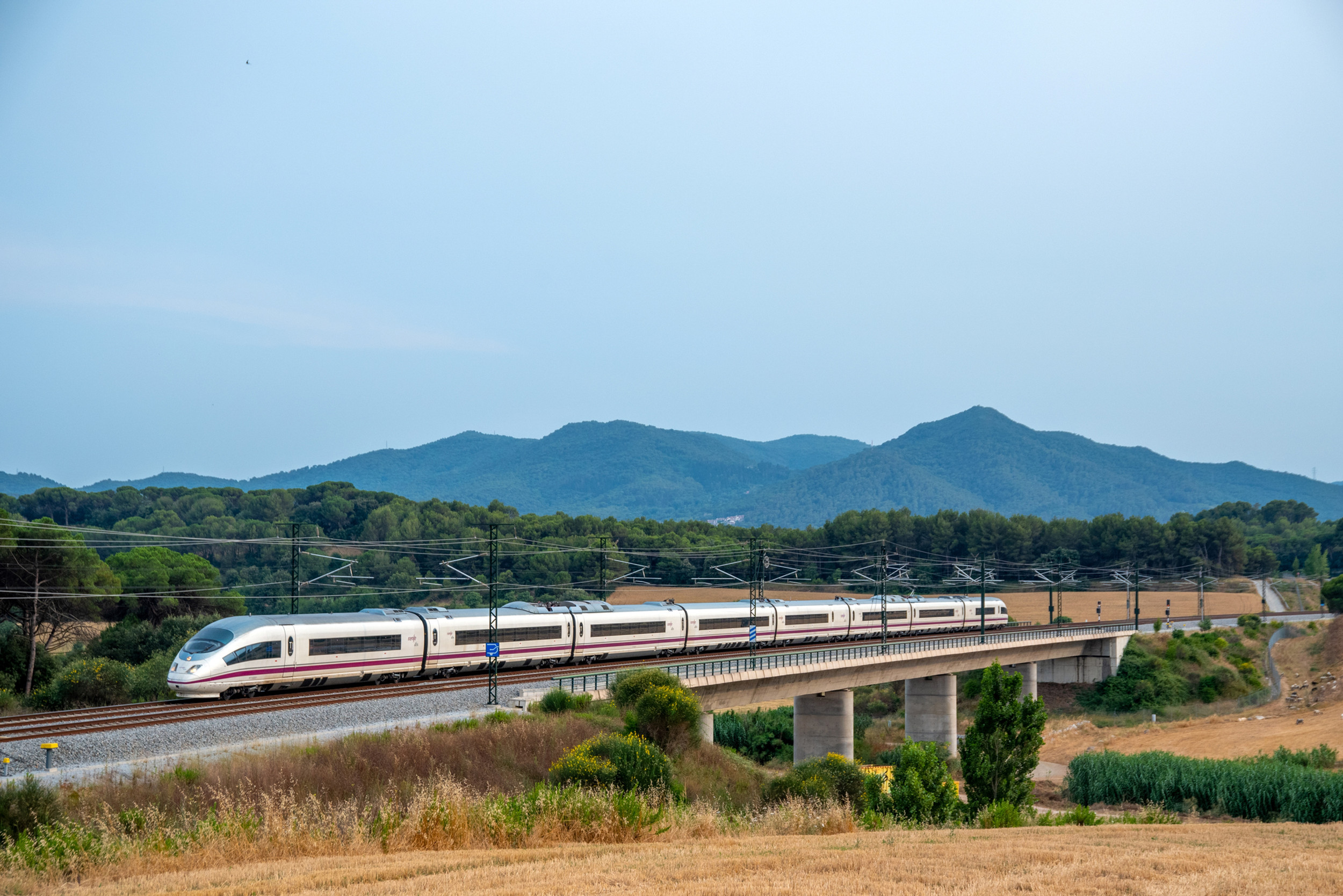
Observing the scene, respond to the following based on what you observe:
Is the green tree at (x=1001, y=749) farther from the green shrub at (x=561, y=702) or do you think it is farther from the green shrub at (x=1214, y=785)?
the green shrub at (x=561, y=702)

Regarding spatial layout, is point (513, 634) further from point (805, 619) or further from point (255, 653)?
point (805, 619)

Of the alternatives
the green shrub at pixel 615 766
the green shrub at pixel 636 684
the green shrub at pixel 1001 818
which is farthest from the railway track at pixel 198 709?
the green shrub at pixel 1001 818

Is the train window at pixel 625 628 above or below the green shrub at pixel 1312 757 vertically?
above

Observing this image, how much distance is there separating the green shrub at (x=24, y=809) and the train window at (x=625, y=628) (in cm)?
3124

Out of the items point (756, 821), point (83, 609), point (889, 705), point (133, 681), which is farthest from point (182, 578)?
point (756, 821)

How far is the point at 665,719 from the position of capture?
32.4 metres

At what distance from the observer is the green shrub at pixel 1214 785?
1257 inches

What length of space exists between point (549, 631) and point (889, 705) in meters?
39.6

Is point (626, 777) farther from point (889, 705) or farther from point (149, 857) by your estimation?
point (889, 705)

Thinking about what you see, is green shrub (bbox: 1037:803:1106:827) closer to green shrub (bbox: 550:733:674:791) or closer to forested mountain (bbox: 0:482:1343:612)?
green shrub (bbox: 550:733:674:791)

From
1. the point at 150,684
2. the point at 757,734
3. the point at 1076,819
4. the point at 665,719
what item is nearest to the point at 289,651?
the point at 150,684

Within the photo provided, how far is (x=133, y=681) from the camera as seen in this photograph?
40.2 metres

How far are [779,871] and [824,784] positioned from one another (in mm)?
16446

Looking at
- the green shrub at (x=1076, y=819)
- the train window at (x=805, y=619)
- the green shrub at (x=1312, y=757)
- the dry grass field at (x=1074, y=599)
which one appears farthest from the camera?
the dry grass field at (x=1074, y=599)
